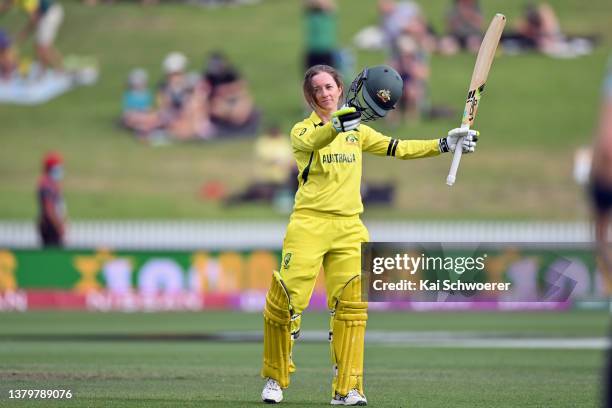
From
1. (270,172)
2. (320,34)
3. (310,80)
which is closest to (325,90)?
(310,80)

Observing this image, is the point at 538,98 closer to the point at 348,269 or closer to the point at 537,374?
the point at 537,374

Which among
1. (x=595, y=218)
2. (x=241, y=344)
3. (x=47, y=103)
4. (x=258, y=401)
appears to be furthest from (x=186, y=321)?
(x=47, y=103)

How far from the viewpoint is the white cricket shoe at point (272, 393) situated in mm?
7055

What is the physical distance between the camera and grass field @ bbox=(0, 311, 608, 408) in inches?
294

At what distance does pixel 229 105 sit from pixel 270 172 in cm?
260

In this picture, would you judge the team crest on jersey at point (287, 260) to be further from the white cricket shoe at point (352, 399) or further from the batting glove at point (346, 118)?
the batting glove at point (346, 118)

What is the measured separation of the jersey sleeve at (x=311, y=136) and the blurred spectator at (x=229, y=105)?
2479 cm

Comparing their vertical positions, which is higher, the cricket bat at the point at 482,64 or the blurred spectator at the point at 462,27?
the blurred spectator at the point at 462,27

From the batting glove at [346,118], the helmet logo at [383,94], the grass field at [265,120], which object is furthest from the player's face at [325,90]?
the grass field at [265,120]

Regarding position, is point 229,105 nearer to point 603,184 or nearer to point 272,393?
point 272,393

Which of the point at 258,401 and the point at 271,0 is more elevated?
the point at 271,0

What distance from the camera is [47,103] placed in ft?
110

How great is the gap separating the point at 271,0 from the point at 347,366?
28958 mm

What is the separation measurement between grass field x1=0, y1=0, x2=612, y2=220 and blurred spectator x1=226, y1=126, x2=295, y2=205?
0.42 m
